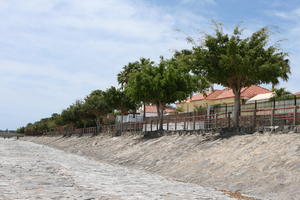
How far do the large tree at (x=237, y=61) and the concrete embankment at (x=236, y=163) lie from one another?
475 centimetres

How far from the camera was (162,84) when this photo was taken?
41.3m

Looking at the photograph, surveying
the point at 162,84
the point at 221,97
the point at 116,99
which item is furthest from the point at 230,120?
the point at 221,97

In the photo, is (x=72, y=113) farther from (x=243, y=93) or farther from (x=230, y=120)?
(x=230, y=120)

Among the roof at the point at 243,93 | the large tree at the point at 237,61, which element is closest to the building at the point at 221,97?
the roof at the point at 243,93

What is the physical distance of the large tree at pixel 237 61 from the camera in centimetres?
2788

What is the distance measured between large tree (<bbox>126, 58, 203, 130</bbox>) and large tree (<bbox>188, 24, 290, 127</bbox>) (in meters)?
11.3

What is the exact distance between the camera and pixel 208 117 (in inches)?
1281

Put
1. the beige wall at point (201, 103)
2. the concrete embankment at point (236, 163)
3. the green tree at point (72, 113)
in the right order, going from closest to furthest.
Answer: the concrete embankment at point (236, 163)
the beige wall at point (201, 103)
the green tree at point (72, 113)

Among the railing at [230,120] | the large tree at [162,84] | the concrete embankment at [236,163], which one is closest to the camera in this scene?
the concrete embankment at [236,163]

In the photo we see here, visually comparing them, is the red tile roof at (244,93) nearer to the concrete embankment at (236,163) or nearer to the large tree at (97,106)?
the large tree at (97,106)

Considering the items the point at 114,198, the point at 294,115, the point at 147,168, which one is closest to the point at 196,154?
the point at 147,168

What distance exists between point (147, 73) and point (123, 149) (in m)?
9.16

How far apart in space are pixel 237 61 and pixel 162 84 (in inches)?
566

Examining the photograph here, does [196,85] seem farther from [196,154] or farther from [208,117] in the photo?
[196,154]
